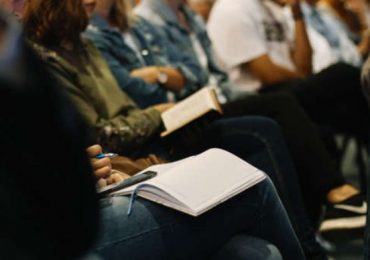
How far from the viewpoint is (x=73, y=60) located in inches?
81.7

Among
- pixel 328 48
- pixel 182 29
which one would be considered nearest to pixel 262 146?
pixel 182 29

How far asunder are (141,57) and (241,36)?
0.56m

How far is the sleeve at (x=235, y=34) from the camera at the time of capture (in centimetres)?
304

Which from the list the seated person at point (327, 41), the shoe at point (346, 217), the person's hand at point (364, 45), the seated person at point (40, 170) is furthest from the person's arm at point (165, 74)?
the person's hand at point (364, 45)

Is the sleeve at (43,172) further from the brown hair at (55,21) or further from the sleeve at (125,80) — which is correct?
the sleeve at (125,80)

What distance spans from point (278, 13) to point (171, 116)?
135 cm

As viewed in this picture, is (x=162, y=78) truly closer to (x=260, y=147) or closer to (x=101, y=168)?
(x=260, y=147)

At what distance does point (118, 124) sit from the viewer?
2043mm

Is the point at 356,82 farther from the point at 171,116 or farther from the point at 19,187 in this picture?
the point at 19,187

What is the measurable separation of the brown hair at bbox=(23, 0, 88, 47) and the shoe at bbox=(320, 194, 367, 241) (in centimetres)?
90

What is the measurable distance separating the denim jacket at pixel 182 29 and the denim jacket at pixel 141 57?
0.07m

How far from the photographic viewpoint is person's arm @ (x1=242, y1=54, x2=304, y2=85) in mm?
3062

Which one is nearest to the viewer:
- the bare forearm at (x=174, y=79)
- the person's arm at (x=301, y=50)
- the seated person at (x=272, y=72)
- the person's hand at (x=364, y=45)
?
the bare forearm at (x=174, y=79)

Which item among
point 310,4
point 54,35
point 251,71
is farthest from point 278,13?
point 54,35
